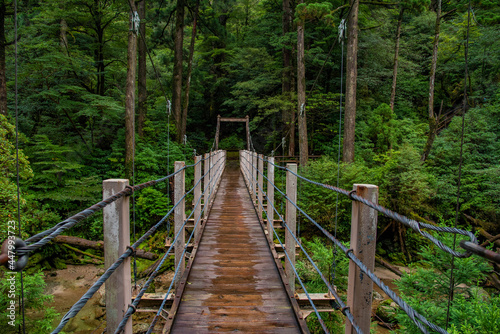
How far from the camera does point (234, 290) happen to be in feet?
8.11

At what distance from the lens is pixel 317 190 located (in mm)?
8711

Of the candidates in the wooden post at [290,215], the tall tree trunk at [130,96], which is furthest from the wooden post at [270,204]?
the tall tree trunk at [130,96]

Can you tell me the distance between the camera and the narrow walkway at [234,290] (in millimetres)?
1979

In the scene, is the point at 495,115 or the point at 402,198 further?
the point at 495,115

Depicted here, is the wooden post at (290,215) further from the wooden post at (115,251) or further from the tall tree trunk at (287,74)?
the tall tree trunk at (287,74)

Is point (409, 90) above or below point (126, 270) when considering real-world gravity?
above

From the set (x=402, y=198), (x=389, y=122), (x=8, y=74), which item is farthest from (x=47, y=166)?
(x=389, y=122)

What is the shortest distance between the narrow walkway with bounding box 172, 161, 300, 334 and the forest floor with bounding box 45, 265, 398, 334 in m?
3.08

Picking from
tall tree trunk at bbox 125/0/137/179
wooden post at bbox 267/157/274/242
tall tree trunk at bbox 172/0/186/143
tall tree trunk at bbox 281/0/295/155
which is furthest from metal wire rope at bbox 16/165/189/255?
tall tree trunk at bbox 172/0/186/143

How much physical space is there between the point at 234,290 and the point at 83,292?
5.83 metres

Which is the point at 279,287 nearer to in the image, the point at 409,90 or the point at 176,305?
the point at 176,305

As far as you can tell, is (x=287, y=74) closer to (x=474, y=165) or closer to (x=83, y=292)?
(x=474, y=165)

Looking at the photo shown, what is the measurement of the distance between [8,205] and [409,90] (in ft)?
55.4

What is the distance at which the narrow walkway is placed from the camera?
198 cm
